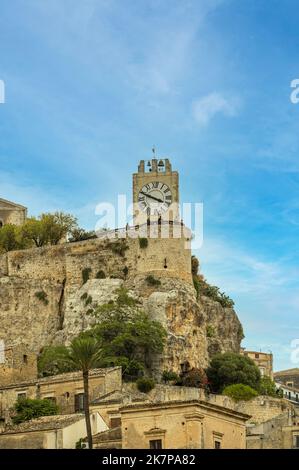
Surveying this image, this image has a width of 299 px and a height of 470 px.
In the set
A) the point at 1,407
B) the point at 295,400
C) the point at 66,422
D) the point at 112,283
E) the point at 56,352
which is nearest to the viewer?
the point at 66,422

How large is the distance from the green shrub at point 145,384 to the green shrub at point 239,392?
21.4ft

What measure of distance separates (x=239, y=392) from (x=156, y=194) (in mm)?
19830

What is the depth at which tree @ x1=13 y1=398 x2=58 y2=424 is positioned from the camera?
77312 millimetres

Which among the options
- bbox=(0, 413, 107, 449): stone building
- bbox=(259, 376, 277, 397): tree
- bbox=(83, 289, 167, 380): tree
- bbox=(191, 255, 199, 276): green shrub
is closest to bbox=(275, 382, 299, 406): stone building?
bbox=(259, 376, 277, 397): tree

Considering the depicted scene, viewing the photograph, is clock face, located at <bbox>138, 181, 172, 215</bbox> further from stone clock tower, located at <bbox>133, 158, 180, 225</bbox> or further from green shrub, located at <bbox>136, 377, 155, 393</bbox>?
green shrub, located at <bbox>136, 377, 155, 393</bbox>

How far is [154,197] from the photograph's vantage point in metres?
102

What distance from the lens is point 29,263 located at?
103312mm

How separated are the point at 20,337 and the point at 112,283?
8209 mm

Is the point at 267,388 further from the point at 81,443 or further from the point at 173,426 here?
the point at 173,426

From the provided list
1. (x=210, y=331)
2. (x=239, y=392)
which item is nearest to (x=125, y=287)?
(x=210, y=331)

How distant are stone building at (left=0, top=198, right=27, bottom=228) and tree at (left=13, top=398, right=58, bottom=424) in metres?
40.6
